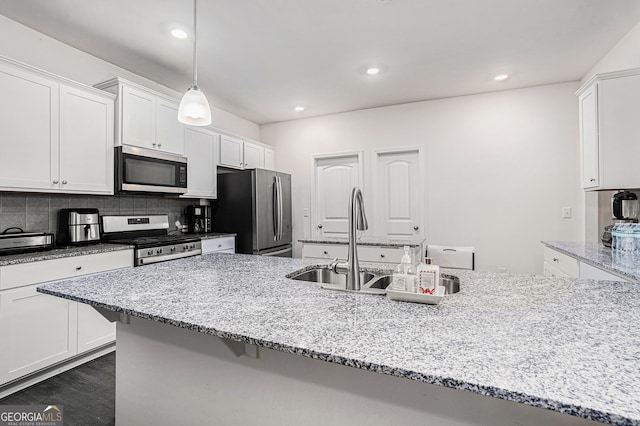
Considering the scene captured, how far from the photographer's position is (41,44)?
2510mm

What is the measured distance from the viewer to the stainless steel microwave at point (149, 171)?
2752 millimetres

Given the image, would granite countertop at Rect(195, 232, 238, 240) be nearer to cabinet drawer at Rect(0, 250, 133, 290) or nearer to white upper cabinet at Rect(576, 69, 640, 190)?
Result: cabinet drawer at Rect(0, 250, 133, 290)

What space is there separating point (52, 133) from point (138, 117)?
0.71m

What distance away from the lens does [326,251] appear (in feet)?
10.7

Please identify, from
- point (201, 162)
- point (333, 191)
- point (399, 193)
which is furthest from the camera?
point (333, 191)

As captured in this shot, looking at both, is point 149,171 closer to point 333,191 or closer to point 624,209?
point 333,191

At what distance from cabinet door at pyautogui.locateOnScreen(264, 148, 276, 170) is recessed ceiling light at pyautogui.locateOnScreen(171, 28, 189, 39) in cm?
237

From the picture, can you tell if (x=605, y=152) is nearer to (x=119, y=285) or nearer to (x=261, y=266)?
(x=261, y=266)

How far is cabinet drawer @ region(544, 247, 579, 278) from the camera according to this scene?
7.77 ft

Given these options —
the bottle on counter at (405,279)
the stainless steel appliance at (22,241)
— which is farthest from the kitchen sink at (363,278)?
the stainless steel appliance at (22,241)

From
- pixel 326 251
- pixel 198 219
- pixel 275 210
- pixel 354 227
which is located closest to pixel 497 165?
pixel 326 251

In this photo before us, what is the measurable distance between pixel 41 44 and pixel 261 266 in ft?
8.73

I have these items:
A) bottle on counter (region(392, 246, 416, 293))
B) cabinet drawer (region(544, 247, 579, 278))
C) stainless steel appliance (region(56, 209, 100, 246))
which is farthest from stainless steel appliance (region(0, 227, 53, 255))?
cabinet drawer (region(544, 247, 579, 278))

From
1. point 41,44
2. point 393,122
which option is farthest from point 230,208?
point 393,122
